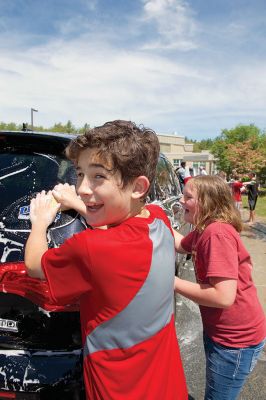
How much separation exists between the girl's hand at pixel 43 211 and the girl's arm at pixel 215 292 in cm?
76

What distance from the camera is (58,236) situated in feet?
6.29

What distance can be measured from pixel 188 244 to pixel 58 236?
77 cm

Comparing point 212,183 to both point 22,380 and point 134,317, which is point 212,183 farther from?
point 22,380

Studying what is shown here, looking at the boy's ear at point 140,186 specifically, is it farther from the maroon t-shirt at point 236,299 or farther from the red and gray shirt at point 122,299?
the maroon t-shirt at point 236,299

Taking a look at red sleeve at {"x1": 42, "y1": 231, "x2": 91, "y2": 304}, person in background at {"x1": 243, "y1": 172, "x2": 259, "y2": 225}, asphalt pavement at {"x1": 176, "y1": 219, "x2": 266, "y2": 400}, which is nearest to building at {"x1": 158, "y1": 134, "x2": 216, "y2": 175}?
person in background at {"x1": 243, "y1": 172, "x2": 259, "y2": 225}

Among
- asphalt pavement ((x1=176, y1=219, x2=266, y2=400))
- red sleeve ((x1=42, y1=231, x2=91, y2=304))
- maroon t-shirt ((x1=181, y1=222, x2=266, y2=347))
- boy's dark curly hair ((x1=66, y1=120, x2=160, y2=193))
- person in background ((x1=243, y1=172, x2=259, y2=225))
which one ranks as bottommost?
asphalt pavement ((x1=176, y1=219, x2=266, y2=400))

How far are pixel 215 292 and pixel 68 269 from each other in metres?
0.78

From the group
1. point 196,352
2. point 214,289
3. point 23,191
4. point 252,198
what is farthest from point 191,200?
point 252,198

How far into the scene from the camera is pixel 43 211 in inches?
52.7

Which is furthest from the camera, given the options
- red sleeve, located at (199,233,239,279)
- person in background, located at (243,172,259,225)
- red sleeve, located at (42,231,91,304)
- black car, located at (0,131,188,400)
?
person in background, located at (243,172,259,225)

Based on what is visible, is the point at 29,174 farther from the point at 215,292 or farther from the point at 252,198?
the point at 252,198

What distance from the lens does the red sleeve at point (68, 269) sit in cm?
117

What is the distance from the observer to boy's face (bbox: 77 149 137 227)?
4.06ft

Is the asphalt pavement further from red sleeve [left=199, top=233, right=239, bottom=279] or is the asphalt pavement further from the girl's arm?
the girl's arm
